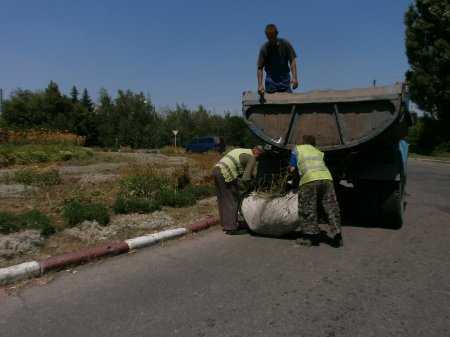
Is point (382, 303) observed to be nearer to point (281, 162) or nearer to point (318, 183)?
point (318, 183)

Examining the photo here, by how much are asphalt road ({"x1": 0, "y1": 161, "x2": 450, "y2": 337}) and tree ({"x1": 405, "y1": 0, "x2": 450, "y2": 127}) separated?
2415 cm

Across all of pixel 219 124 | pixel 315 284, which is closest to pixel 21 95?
pixel 219 124

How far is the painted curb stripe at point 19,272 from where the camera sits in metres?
4.26

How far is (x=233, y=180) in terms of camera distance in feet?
20.6

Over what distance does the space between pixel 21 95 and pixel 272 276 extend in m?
45.5

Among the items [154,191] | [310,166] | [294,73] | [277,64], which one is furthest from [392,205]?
[154,191]

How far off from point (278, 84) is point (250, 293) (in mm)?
4453

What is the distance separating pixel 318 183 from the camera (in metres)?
5.52

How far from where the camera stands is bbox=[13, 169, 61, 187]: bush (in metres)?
9.85

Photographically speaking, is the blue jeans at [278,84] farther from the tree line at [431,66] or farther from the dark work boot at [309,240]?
the tree line at [431,66]

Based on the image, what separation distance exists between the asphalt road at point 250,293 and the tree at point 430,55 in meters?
24.2

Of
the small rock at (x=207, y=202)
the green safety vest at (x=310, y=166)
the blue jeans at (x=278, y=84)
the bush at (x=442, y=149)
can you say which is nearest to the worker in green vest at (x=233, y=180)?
the green safety vest at (x=310, y=166)

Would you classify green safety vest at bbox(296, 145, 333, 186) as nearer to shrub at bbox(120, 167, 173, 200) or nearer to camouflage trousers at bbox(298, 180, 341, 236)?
camouflage trousers at bbox(298, 180, 341, 236)

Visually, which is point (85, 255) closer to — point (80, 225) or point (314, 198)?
point (80, 225)
